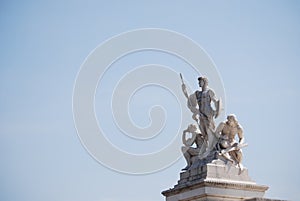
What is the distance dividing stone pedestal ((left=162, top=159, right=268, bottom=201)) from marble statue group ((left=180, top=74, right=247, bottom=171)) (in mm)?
407

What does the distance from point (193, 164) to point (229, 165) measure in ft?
5.30

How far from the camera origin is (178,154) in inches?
1055

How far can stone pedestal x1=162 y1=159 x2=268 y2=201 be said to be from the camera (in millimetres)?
23750

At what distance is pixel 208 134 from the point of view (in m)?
25.7

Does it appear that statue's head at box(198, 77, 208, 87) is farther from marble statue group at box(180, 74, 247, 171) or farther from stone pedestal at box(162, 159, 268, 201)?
stone pedestal at box(162, 159, 268, 201)

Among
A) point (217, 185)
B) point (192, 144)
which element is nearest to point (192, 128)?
point (192, 144)

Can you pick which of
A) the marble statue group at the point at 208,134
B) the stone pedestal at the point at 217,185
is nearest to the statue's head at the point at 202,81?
the marble statue group at the point at 208,134

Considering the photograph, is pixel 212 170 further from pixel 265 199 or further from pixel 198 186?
pixel 265 199

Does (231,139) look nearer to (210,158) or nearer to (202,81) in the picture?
(210,158)

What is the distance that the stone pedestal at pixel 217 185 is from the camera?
23.8 m

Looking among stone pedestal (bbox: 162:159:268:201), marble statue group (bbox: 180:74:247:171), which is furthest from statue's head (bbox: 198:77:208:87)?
stone pedestal (bbox: 162:159:268:201)

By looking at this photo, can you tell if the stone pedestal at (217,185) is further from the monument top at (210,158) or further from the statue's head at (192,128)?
the statue's head at (192,128)

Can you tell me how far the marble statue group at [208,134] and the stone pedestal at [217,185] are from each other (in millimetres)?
407

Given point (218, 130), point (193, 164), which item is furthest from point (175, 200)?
point (218, 130)
